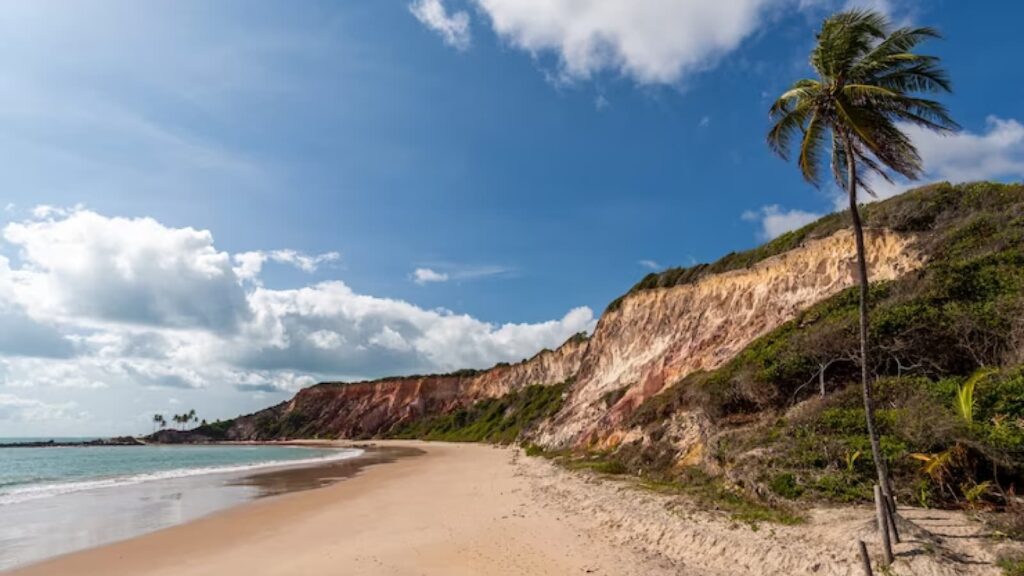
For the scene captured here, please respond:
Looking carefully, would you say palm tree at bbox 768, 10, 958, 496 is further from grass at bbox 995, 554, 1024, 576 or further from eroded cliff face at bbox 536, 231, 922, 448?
eroded cliff face at bbox 536, 231, 922, 448

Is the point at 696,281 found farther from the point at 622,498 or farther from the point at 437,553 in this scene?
the point at 437,553

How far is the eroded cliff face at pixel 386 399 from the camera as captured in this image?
67.4m

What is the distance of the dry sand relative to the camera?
8.59m

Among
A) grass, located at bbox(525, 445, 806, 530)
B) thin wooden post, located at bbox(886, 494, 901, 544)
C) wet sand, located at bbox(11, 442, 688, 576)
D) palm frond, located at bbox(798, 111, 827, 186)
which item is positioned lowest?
wet sand, located at bbox(11, 442, 688, 576)

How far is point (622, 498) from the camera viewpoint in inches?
561

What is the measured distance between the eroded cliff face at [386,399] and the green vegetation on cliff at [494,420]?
7.81 ft

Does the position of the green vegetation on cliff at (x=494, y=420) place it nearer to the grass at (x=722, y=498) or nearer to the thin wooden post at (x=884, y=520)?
the grass at (x=722, y=498)

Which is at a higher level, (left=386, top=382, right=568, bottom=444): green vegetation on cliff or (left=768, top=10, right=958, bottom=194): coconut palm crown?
(left=768, top=10, right=958, bottom=194): coconut palm crown

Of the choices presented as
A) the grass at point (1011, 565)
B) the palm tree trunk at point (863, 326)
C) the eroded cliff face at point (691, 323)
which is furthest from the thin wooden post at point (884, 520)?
the eroded cliff face at point (691, 323)

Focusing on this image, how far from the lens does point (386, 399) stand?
89.9 meters

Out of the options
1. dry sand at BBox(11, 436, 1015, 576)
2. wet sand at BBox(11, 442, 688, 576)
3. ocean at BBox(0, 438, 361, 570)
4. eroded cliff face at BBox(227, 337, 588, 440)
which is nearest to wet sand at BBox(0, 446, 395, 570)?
ocean at BBox(0, 438, 361, 570)

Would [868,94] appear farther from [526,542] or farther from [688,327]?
[688,327]


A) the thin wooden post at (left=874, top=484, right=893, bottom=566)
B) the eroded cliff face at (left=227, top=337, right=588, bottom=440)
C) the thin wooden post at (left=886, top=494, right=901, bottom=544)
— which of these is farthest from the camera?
the eroded cliff face at (left=227, top=337, right=588, bottom=440)

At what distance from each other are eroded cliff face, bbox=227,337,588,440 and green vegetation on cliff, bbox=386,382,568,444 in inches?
93.7
